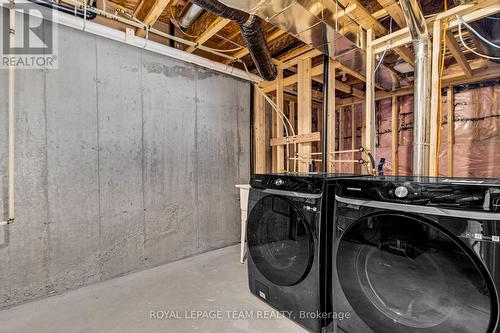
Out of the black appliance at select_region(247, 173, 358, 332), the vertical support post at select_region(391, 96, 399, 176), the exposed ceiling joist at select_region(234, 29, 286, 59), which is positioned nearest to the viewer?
the black appliance at select_region(247, 173, 358, 332)

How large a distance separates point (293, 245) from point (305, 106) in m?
1.79

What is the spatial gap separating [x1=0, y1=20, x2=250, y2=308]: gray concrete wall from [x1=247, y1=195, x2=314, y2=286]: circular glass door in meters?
1.19

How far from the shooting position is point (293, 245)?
58.3 inches

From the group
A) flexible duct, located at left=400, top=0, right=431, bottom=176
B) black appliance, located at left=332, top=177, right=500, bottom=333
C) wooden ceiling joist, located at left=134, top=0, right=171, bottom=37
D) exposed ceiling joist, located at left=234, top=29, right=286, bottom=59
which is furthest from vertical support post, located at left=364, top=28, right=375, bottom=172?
wooden ceiling joist, located at left=134, top=0, right=171, bottom=37

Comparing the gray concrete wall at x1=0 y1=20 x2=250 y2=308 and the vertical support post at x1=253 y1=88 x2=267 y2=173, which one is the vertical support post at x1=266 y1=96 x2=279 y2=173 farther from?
the gray concrete wall at x1=0 y1=20 x2=250 y2=308

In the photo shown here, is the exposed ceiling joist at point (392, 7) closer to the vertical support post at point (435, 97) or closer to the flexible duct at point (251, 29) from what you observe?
the vertical support post at point (435, 97)

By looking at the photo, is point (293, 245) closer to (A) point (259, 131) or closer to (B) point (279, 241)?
(B) point (279, 241)

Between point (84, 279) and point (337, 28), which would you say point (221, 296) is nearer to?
point (84, 279)

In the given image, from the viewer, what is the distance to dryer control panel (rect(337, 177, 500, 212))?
0.83 m

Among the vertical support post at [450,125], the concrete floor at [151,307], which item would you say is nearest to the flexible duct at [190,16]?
the concrete floor at [151,307]

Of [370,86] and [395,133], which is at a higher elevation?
[370,86]

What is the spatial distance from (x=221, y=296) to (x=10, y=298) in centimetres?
155

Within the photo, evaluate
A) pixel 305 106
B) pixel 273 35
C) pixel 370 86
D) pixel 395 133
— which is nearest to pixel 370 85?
pixel 370 86

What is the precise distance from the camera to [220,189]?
2980 mm
